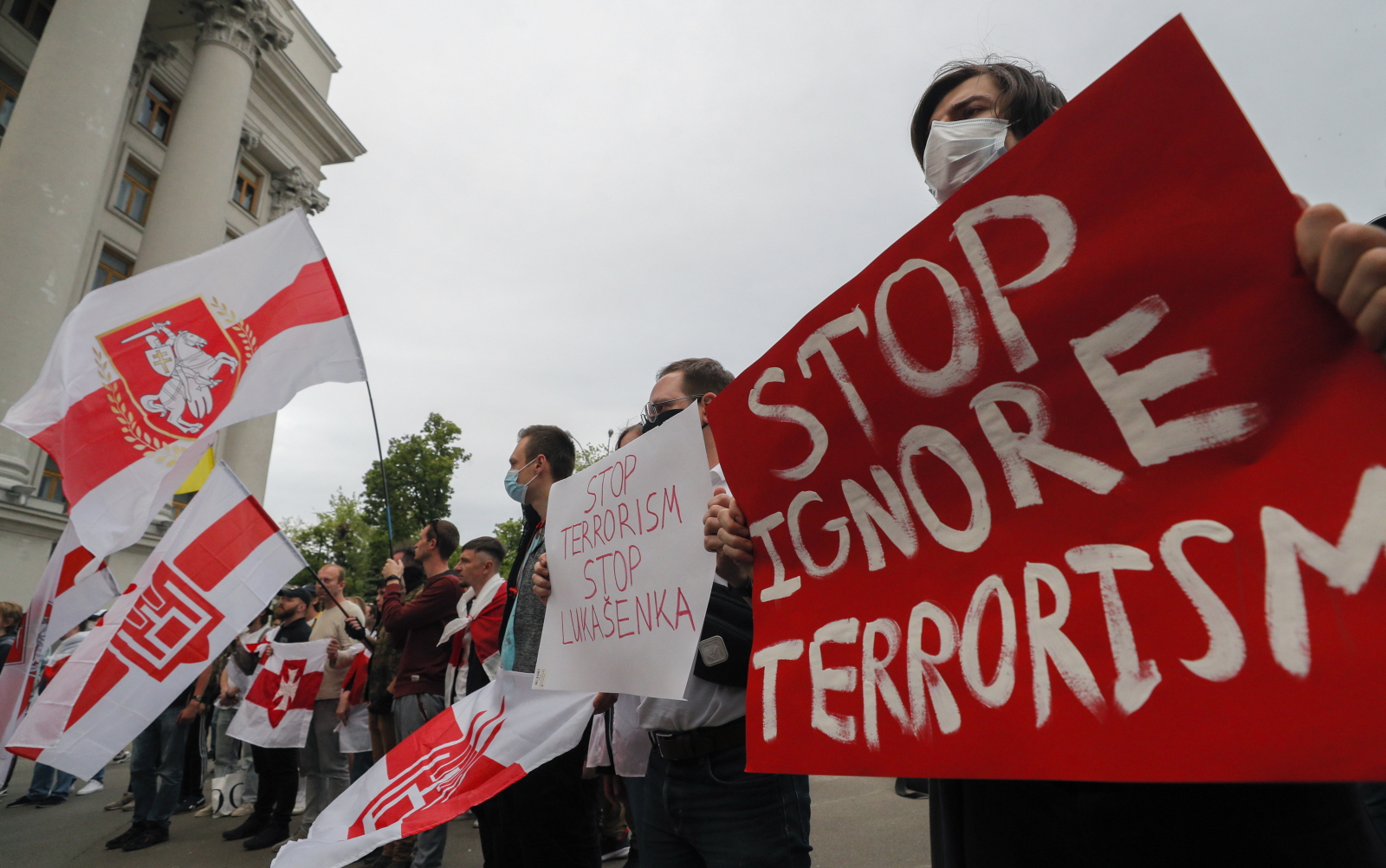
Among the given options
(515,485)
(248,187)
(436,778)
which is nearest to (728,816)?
(436,778)

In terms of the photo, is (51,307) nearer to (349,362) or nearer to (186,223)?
(186,223)

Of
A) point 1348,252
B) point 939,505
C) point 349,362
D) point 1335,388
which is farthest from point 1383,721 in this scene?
point 349,362

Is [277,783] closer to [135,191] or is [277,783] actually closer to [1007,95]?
[1007,95]

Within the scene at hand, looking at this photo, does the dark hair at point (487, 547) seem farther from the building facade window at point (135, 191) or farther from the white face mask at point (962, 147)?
the building facade window at point (135, 191)

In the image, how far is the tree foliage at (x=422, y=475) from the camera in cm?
3198

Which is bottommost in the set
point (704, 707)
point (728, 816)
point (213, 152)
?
point (728, 816)

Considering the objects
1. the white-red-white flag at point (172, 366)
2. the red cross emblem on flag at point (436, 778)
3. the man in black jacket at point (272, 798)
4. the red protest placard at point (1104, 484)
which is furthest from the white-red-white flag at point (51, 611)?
the red protest placard at point (1104, 484)

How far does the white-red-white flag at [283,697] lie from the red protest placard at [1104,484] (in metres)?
5.54

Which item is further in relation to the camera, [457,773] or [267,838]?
[267,838]

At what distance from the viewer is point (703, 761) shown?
187 centimetres

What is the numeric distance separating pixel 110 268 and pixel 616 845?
1948 cm

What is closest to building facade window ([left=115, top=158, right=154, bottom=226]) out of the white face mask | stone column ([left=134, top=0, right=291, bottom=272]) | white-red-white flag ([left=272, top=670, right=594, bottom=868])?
stone column ([left=134, top=0, right=291, bottom=272])

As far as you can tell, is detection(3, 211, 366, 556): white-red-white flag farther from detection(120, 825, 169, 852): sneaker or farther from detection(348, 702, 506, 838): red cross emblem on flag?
detection(120, 825, 169, 852): sneaker

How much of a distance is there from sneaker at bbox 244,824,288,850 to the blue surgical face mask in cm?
427
